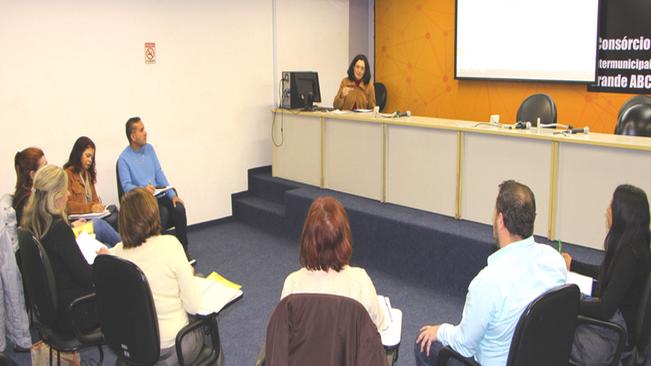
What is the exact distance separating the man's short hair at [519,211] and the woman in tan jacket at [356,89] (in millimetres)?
3831

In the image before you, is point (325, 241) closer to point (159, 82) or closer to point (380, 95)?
point (159, 82)

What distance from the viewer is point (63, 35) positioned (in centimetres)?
501

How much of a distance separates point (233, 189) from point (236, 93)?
3.30 ft

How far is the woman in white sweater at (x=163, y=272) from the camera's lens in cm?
255

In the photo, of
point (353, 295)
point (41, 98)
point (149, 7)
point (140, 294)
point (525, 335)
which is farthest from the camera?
A: point (149, 7)

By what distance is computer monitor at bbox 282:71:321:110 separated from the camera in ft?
20.4

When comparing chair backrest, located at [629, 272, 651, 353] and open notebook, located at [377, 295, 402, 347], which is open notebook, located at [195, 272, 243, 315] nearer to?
open notebook, located at [377, 295, 402, 347]

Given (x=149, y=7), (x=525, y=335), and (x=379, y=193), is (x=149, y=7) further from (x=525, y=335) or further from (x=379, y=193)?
(x=525, y=335)

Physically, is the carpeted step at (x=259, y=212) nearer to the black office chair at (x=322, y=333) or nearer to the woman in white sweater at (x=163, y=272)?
the woman in white sweater at (x=163, y=272)

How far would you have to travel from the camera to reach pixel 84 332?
2.92 meters

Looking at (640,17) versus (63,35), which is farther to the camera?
(640,17)

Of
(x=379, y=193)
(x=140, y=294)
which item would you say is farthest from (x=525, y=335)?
(x=379, y=193)

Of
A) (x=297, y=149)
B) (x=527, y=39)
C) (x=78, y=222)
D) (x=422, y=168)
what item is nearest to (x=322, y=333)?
(x=78, y=222)

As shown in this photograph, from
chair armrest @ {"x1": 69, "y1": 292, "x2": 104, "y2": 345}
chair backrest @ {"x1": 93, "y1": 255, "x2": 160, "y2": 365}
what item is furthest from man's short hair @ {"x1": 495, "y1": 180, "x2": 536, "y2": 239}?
chair armrest @ {"x1": 69, "y1": 292, "x2": 104, "y2": 345}
